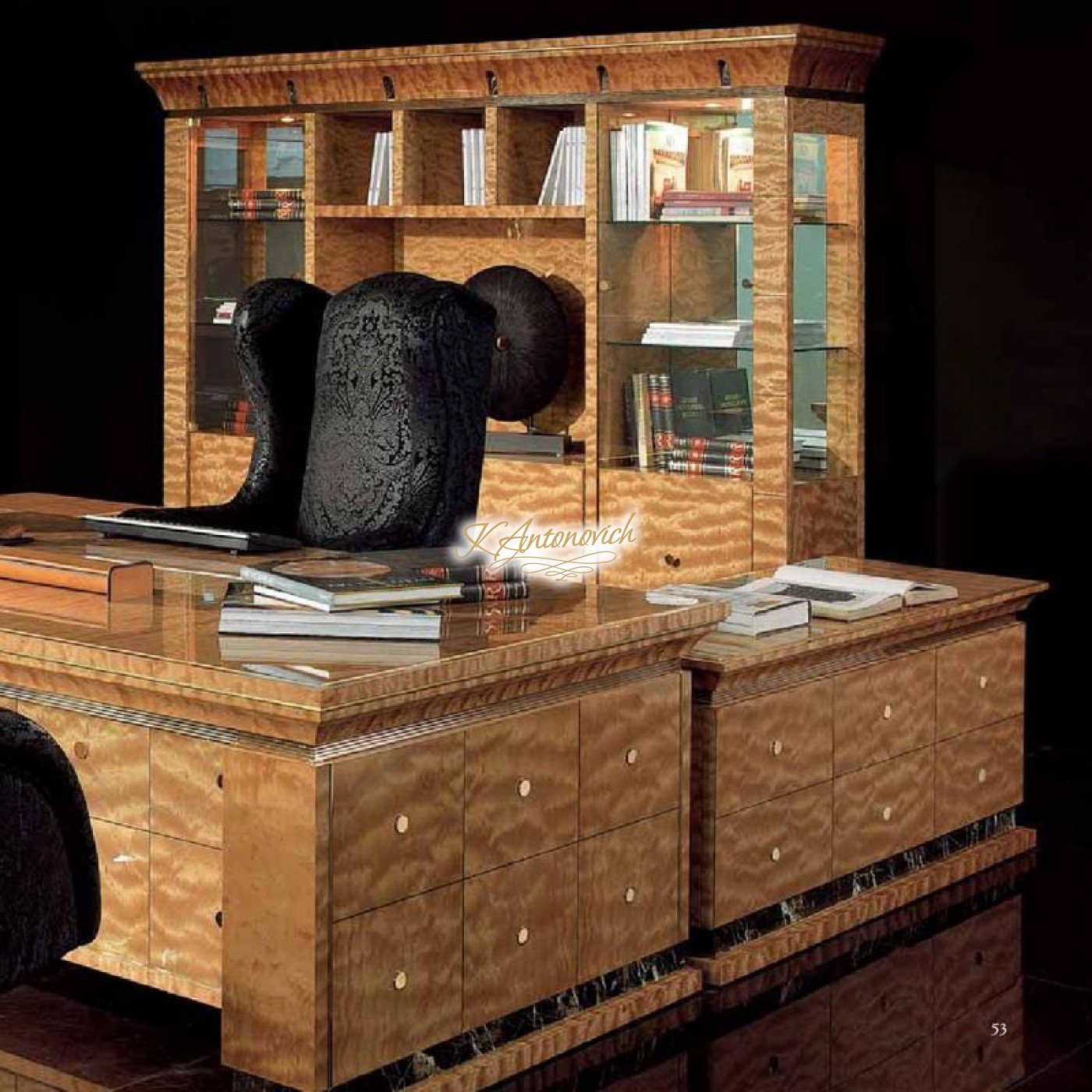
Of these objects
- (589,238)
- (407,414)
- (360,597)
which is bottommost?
(360,597)

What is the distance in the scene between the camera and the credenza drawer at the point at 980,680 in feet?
14.8

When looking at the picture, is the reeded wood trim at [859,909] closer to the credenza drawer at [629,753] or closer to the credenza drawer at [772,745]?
the credenza drawer at [772,745]

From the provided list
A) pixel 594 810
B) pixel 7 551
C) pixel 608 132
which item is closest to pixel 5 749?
pixel 594 810

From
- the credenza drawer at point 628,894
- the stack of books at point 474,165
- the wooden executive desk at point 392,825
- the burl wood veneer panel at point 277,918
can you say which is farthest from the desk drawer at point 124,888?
the stack of books at point 474,165

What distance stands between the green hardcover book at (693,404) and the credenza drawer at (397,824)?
2902mm

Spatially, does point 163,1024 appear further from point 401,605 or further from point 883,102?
point 883,102

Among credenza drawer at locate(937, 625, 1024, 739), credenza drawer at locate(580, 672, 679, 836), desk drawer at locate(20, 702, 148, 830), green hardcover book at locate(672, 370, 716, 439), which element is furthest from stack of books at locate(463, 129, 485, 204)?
desk drawer at locate(20, 702, 148, 830)

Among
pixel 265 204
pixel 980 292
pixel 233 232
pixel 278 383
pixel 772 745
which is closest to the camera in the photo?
pixel 772 745

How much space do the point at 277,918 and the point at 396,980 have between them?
0.71 ft

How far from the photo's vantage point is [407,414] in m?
4.52

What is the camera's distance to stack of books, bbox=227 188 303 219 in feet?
22.6

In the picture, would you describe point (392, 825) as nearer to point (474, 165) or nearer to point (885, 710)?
point (885, 710)

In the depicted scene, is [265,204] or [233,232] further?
[233,232]

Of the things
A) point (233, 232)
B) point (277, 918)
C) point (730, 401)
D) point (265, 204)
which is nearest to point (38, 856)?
point (277, 918)
